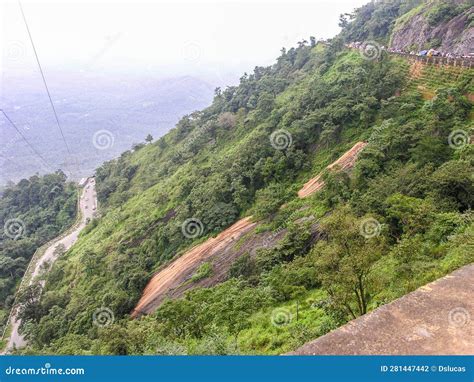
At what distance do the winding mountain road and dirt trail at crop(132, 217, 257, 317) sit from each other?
503 inches

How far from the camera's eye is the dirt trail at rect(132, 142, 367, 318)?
23248 millimetres

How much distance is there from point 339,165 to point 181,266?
38.1ft

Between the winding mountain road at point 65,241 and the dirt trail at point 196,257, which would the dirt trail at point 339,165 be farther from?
the winding mountain road at point 65,241

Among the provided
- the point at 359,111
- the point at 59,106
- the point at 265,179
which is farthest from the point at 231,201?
the point at 59,106

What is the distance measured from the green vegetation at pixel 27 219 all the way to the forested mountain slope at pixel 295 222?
9089mm

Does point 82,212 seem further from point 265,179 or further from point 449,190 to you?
point 449,190

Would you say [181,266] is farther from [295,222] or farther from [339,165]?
[339,165]

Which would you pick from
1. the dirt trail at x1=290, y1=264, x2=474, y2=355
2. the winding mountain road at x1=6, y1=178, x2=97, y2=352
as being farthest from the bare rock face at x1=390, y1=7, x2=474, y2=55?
the winding mountain road at x1=6, y1=178, x2=97, y2=352

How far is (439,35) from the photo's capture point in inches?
1332

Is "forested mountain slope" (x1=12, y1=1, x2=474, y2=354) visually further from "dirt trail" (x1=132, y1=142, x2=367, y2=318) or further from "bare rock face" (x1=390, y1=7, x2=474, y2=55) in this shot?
"bare rock face" (x1=390, y1=7, x2=474, y2=55)

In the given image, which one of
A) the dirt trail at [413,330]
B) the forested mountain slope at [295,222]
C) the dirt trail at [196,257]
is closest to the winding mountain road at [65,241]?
the forested mountain slope at [295,222]

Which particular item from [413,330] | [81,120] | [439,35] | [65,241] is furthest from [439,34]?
[81,120]

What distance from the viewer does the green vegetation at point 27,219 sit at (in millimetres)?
47156
